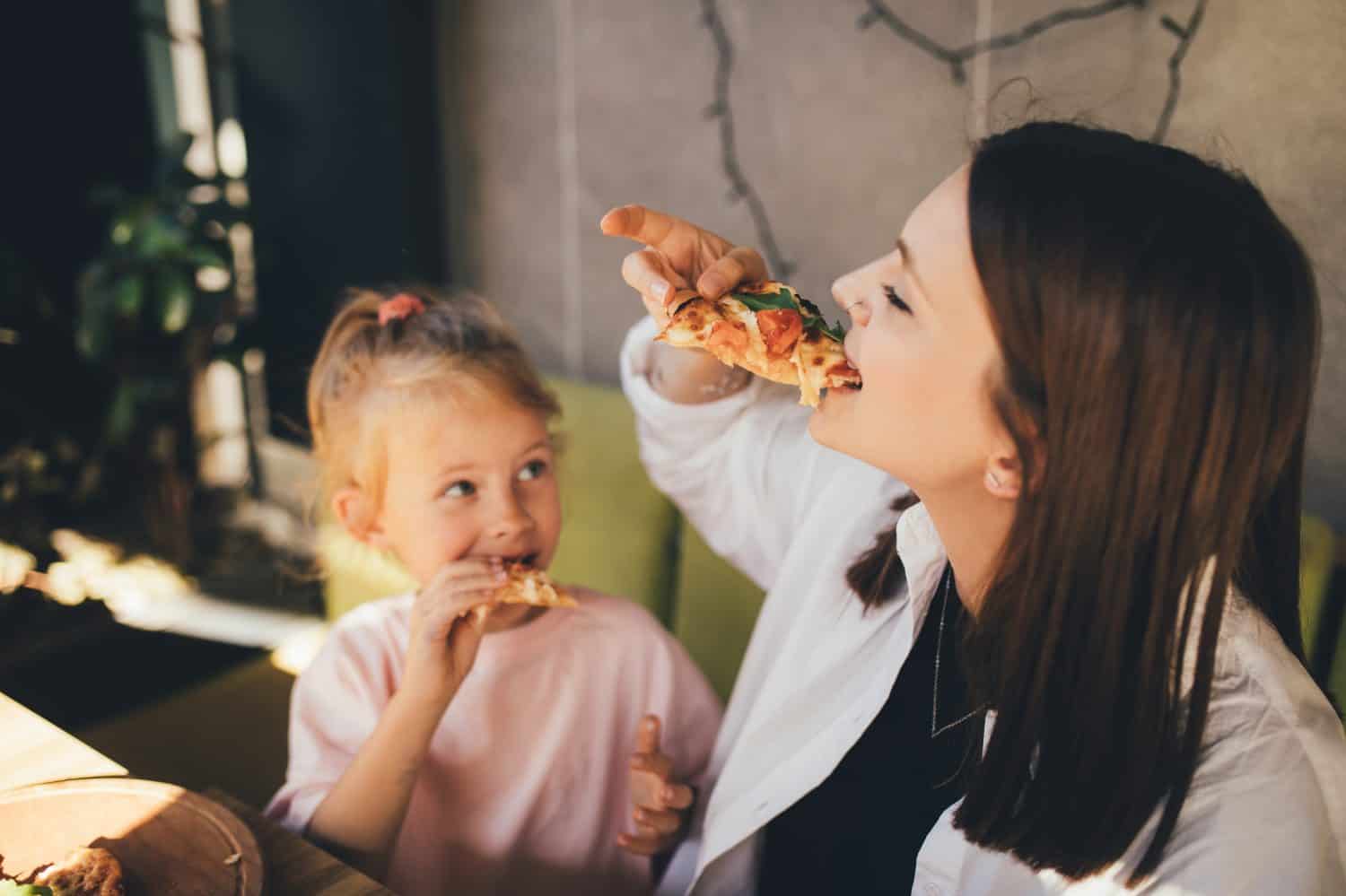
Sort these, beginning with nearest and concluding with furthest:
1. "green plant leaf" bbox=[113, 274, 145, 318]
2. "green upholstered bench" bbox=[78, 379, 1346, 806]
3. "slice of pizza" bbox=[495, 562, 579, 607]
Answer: "slice of pizza" bbox=[495, 562, 579, 607], "green upholstered bench" bbox=[78, 379, 1346, 806], "green plant leaf" bbox=[113, 274, 145, 318]

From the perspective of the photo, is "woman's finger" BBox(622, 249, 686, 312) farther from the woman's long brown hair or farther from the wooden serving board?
the wooden serving board

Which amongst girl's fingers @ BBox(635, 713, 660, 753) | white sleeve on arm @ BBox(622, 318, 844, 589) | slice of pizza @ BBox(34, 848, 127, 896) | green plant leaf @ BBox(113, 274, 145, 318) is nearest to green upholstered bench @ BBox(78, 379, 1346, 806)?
white sleeve on arm @ BBox(622, 318, 844, 589)

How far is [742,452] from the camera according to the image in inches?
62.5

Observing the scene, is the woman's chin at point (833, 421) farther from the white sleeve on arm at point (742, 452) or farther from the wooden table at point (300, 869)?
the wooden table at point (300, 869)

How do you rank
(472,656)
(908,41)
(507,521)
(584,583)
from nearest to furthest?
(472,656), (507,521), (908,41), (584,583)

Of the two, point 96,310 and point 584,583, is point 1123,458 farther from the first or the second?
point 96,310

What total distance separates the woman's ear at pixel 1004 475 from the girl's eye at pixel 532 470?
0.65 metres

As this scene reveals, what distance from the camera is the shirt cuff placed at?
156cm

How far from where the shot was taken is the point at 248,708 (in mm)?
2461

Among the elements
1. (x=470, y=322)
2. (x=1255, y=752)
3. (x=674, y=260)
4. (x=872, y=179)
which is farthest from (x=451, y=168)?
(x=1255, y=752)

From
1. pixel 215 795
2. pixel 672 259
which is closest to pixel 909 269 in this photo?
pixel 672 259

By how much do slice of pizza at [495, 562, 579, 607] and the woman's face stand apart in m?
0.45

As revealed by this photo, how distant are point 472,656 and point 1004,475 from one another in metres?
0.69

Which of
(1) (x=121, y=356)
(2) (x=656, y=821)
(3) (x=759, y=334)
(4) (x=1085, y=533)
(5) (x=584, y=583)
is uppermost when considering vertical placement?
(3) (x=759, y=334)
